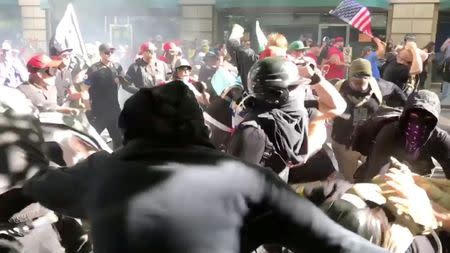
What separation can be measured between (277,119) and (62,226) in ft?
3.75

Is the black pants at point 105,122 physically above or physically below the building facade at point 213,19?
below

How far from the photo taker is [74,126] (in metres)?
2.41

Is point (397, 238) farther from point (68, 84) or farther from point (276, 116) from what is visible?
point (68, 84)

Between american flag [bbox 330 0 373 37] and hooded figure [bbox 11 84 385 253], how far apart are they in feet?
22.9

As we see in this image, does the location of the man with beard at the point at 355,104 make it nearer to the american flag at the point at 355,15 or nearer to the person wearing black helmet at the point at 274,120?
the person wearing black helmet at the point at 274,120

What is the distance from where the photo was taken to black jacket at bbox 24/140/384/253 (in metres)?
1.36

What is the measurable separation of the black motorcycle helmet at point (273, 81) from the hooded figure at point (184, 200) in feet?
4.29

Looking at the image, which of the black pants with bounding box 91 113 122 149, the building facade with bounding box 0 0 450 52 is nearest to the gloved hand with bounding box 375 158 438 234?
the black pants with bounding box 91 113 122 149

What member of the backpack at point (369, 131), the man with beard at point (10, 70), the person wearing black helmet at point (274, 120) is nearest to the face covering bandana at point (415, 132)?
the backpack at point (369, 131)

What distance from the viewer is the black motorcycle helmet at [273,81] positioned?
2.77 metres

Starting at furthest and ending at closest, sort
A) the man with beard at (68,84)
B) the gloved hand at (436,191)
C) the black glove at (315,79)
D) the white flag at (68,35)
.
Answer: the white flag at (68,35) → the man with beard at (68,84) → the black glove at (315,79) → the gloved hand at (436,191)

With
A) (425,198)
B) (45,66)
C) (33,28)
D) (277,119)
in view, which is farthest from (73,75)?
(33,28)

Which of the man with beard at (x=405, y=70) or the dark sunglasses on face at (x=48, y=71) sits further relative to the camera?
the man with beard at (x=405, y=70)

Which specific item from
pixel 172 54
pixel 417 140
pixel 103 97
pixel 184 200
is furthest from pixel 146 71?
pixel 184 200
